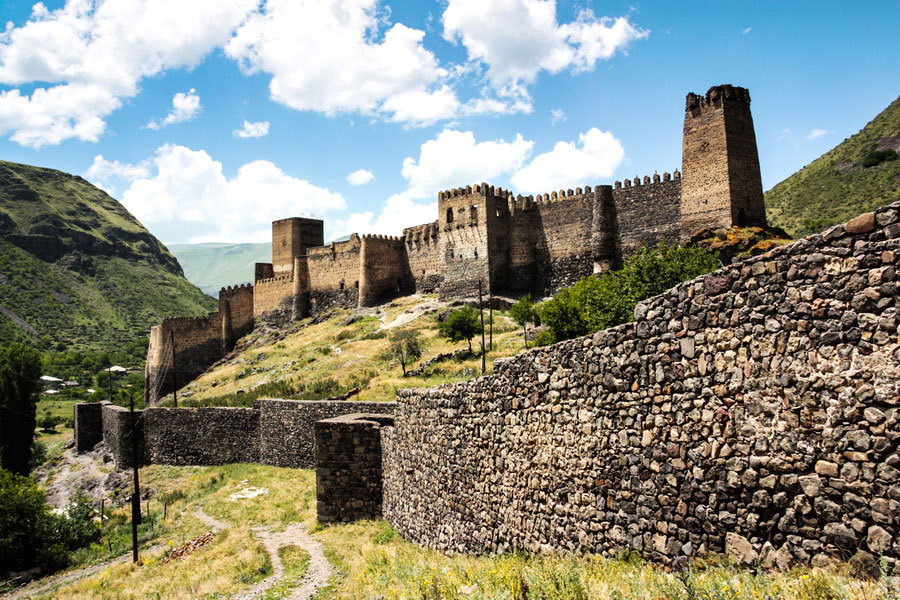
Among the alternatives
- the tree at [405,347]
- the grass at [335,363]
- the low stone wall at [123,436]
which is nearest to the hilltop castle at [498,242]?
the grass at [335,363]

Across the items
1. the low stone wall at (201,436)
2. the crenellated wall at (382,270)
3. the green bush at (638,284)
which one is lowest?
the low stone wall at (201,436)

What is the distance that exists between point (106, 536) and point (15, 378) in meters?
20.1

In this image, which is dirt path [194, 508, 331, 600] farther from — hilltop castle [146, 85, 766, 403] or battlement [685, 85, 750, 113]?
battlement [685, 85, 750, 113]

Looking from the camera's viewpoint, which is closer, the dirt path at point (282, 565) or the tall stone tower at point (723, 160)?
the dirt path at point (282, 565)

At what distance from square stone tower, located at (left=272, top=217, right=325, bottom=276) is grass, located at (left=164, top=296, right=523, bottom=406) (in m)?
9.18

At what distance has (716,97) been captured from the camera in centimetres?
2894

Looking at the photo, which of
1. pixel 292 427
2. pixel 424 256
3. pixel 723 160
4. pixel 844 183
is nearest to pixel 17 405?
pixel 292 427

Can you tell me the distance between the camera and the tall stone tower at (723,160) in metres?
28.6

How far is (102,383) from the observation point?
6512 centimetres

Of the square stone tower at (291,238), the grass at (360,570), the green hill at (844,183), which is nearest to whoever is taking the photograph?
the grass at (360,570)

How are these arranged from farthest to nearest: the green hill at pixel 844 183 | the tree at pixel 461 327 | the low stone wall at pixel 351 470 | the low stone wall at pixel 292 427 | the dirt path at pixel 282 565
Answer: the green hill at pixel 844 183 → the tree at pixel 461 327 → the low stone wall at pixel 292 427 → the low stone wall at pixel 351 470 → the dirt path at pixel 282 565

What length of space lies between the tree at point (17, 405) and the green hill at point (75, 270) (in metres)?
44.1

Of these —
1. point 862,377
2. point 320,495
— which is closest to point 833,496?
point 862,377

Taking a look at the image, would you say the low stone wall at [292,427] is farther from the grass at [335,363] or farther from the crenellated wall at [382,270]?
the crenellated wall at [382,270]
